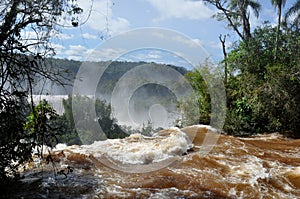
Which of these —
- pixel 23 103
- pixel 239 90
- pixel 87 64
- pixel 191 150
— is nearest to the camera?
pixel 23 103

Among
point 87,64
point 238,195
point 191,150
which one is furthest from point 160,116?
point 238,195

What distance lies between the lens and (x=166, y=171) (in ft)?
14.0

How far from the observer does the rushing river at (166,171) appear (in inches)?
135

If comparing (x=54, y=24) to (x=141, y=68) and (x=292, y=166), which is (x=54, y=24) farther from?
(x=292, y=166)

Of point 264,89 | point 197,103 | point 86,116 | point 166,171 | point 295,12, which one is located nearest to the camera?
point 166,171

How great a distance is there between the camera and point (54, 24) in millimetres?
2613

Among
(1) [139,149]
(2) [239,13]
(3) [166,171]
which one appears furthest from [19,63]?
(2) [239,13]

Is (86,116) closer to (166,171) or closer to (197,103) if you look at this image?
(166,171)

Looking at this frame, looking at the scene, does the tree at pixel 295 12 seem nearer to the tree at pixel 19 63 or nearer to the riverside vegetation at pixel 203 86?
the riverside vegetation at pixel 203 86

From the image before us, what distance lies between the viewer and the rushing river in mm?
3438

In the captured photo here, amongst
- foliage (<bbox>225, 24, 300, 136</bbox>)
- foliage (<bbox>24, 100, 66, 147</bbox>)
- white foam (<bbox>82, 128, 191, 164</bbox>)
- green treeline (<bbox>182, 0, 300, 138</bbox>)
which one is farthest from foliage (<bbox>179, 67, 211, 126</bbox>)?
foliage (<bbox>24, 100, 66, 147</bbox>)

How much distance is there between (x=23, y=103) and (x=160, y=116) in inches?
231

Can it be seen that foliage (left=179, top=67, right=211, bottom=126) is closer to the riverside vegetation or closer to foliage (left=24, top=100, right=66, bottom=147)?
the riverside vegetation

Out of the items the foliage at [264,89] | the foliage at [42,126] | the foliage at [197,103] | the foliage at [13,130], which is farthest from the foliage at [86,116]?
the foliage at [264,89]
